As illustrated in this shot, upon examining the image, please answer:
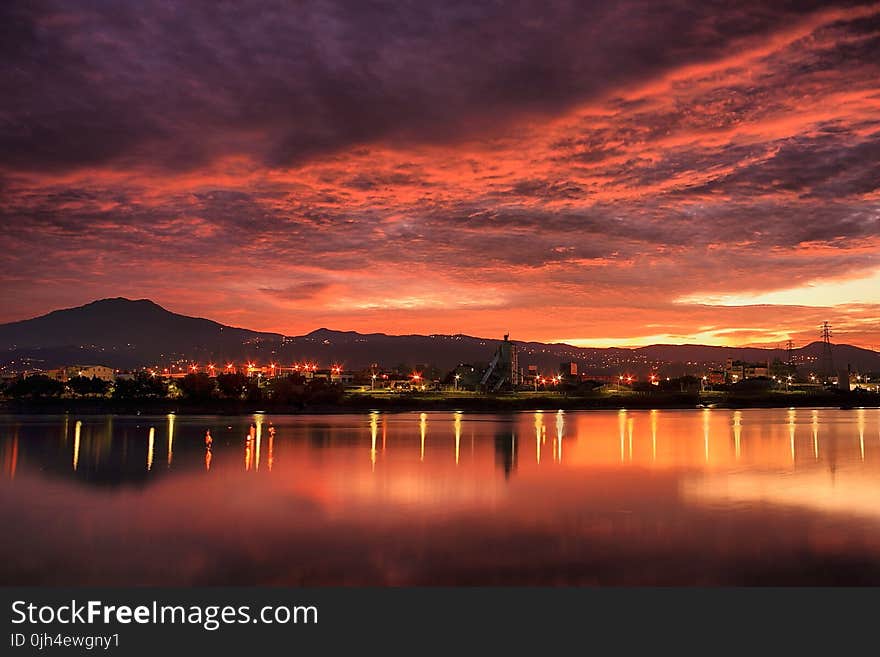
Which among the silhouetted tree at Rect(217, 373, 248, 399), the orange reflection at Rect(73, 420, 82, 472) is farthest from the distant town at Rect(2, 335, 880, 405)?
the orange reflection at Rect(73, 420, 82, 472)

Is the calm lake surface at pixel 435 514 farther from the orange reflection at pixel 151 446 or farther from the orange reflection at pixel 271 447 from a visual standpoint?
the orange reflection at pixel 151 446

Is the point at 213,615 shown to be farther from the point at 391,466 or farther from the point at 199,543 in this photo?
the point at 391,466

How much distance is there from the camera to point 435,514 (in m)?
15.0

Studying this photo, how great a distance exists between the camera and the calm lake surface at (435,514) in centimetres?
1071

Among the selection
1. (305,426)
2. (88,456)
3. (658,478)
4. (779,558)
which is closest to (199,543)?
(779,558)

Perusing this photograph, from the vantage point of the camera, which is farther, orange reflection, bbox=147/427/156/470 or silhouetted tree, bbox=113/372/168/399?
silhouetted tree, bbox=113/372/168/399

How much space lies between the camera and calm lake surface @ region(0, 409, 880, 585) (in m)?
10.7

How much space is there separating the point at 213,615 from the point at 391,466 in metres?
14.2

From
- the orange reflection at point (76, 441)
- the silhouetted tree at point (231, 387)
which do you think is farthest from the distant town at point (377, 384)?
the orange reflection at point (76, 441)

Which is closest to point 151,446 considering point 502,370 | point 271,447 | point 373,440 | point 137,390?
point 271,447

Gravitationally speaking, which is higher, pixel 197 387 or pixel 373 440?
pixel 197 387

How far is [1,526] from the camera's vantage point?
14.1 meters

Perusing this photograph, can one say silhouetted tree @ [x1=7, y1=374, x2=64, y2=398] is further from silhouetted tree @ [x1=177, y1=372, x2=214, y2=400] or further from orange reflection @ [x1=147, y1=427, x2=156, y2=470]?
orange reflection @ [x1=147, y1=427, x2=156, y2=470]

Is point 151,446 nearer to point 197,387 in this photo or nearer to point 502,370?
point 197,387
